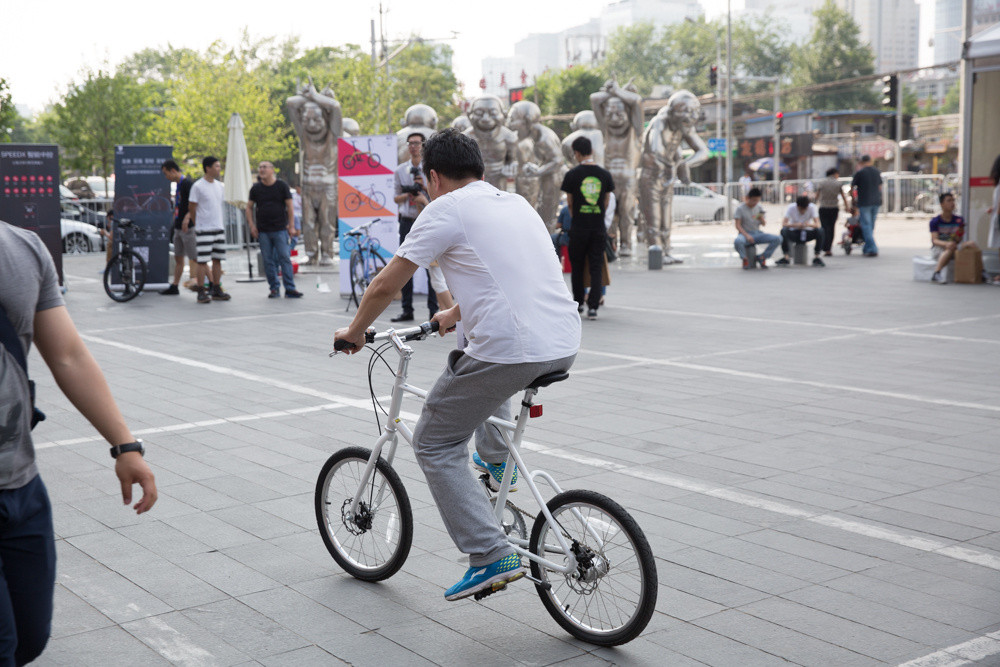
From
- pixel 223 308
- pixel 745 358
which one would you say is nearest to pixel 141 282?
pixel 223 308

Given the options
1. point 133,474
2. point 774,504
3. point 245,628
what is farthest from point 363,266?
Result: point 133,474

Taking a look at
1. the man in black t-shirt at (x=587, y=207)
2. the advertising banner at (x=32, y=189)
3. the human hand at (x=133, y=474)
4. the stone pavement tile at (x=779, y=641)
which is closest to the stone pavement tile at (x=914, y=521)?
the stone pavement tile at (x=779, y=641)

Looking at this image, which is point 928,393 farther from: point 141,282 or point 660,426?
point 141,282

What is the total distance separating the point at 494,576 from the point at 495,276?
99 cm

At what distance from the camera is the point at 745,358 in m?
9.52

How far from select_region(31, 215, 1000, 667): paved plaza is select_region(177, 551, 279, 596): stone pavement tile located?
0.04 feet

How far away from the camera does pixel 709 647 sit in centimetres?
361

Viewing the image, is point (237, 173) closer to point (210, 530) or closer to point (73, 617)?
point (210, 530)

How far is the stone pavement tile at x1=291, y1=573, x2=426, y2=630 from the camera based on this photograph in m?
3.93

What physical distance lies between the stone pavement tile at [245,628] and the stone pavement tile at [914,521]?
2.67m

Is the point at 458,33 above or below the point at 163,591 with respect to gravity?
above

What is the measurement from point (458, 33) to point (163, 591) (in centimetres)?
4354

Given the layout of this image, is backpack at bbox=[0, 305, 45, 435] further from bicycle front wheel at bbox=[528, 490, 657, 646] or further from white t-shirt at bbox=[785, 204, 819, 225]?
white t-shirt at bbox=[785, 204, 819, 225]

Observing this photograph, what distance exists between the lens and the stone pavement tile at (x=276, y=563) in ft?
14.4
